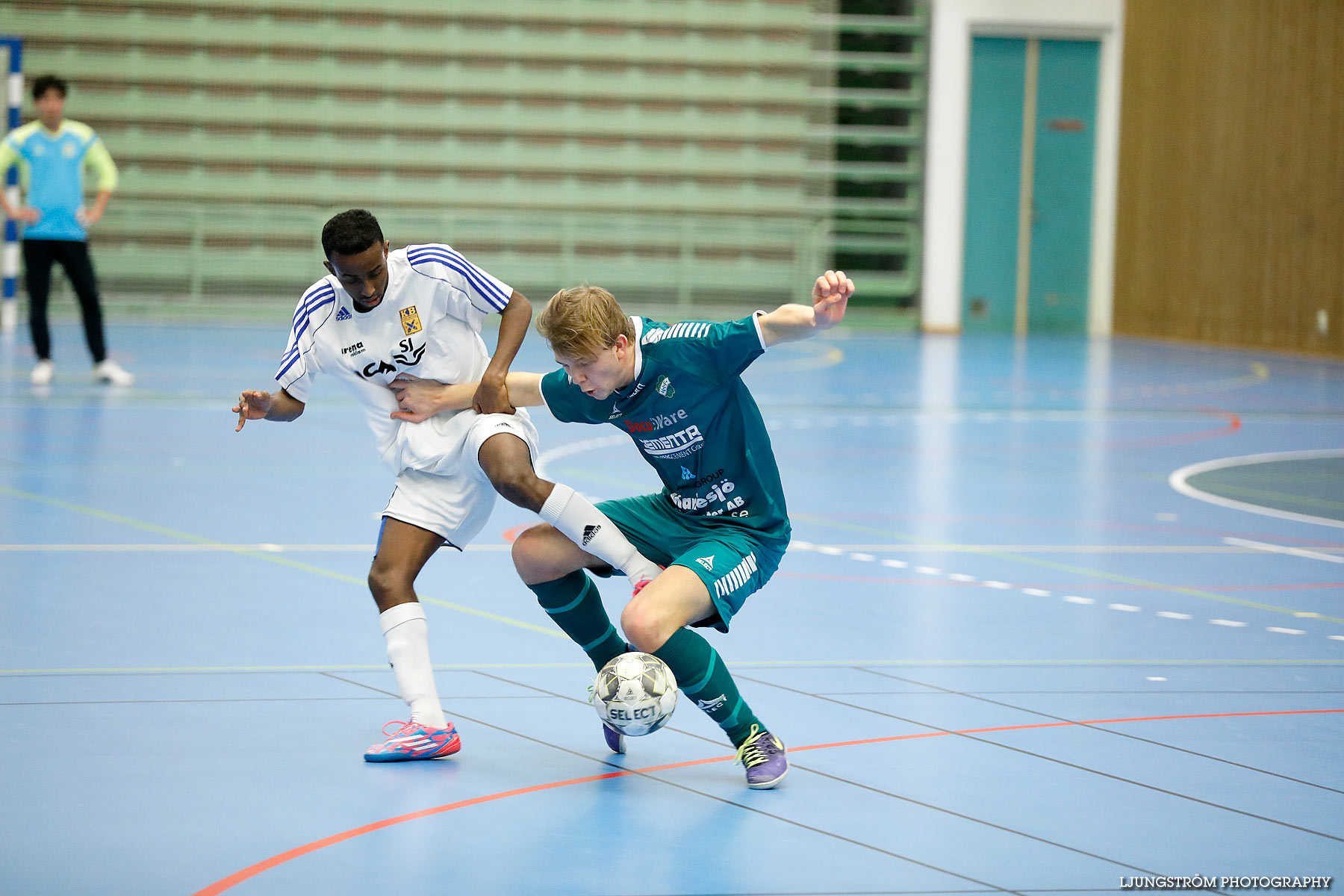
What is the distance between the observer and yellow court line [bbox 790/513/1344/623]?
5.42 metres

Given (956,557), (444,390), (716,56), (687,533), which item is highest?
(716,56)

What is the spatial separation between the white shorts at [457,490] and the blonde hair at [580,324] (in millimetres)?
431

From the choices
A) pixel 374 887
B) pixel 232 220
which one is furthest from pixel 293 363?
pixel 232 220

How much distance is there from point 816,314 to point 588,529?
729mm

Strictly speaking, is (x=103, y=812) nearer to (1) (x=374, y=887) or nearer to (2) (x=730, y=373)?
(1) (x=374, y=887)

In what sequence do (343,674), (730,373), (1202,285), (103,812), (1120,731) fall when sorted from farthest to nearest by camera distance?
(1202,285), (343,674), (1120,731), (730,373), (103,812)

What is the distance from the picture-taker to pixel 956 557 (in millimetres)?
6246

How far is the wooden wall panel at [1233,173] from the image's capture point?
1641cm

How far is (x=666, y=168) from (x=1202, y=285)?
688 cm

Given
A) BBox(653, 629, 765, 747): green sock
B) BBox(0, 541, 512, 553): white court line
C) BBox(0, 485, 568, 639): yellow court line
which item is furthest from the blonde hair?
BBox(0, 541, 512, 553): white court line

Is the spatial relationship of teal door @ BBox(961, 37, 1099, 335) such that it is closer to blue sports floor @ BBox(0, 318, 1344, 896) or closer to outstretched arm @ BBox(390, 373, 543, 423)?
blue sports floor @ BBox(0, 318, 1344, 896)

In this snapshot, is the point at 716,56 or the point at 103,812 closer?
the point at 103,812

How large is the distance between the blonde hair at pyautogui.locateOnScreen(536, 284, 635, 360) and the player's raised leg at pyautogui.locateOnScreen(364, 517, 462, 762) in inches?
27.4

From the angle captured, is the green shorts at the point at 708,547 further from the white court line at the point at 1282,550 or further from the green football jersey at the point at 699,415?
the white court line at the point at 1282,550
